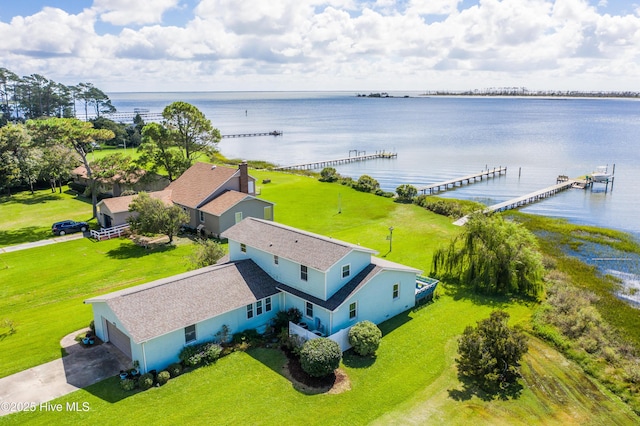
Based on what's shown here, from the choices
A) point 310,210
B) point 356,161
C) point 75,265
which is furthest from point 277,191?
point 356,161

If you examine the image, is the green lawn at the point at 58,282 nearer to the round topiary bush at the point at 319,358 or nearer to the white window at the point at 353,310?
the round topiary bush at the point at 319,358

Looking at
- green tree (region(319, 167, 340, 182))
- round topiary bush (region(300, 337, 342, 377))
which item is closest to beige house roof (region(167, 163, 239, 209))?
round topiary bush (region(300, 337, 342, 377))

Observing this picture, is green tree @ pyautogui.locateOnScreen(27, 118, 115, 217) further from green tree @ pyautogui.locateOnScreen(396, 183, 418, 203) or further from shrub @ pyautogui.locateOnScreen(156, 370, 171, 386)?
green tree @ pyautogui.locateOnScreen(396, 183, 418, 203)

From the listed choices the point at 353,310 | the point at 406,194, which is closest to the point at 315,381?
the point at 353,310

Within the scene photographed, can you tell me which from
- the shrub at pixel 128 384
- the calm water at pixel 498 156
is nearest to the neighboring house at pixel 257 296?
the shrub at pixel 128 384

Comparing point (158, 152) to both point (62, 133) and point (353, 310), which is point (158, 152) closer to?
point (62, 133)
